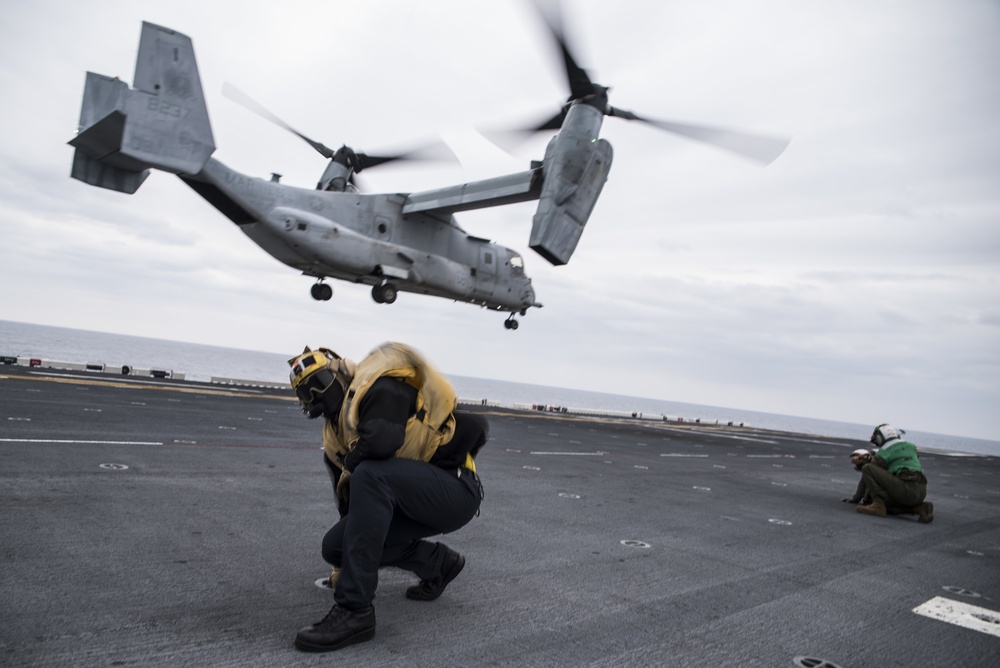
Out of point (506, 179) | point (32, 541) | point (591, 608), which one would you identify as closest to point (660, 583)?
point (591, 608)

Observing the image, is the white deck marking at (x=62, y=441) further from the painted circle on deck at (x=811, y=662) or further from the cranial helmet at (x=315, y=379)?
the painted circle on deck at (x=811, y=662)

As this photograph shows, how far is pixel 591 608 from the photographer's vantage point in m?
4.13

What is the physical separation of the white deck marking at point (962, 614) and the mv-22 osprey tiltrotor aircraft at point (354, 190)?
1456cm

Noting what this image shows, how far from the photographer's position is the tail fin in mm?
15742

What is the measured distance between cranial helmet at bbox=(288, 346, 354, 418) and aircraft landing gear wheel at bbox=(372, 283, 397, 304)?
1871 centimetres

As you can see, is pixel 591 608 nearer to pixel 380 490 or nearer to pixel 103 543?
pixel 380 490

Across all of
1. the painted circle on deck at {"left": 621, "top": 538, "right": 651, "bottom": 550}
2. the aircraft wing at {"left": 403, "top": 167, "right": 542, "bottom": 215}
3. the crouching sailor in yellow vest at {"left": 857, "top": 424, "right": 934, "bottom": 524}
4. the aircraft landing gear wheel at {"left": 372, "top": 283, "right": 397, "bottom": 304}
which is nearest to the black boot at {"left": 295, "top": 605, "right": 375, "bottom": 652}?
the painted circle on deck at {"left": 621, "top": 538, "right": 651, "bottom": 550}

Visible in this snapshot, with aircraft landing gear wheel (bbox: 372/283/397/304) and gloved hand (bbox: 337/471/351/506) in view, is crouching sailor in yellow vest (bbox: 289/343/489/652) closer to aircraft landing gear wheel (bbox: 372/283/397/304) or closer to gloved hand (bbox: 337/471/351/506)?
gloved hand (bbox: 337/471/351/506)

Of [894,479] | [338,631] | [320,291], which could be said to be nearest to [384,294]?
[320,291]

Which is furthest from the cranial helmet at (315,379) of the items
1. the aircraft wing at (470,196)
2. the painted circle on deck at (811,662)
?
the aircraft wing at (470,196)

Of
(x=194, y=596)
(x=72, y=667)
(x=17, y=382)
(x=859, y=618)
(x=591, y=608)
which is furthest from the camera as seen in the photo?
(x=17, y=382)

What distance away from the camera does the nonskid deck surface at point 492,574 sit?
10.8 ft

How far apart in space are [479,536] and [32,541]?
327cm

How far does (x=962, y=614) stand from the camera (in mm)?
4656
